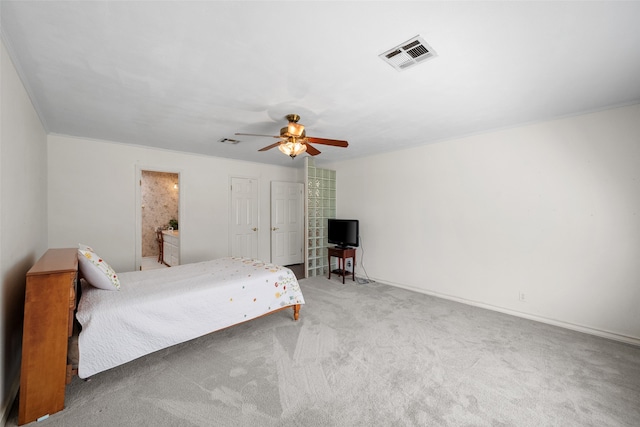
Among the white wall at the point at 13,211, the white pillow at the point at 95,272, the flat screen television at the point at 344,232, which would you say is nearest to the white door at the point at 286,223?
the flat screen television at the point at 344,232

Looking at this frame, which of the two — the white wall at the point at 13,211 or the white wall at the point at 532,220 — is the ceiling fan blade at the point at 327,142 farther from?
the white wall at the point at 13,211

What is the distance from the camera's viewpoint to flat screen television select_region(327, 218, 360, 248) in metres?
5.02

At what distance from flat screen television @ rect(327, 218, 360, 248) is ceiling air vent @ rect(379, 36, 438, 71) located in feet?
10.9

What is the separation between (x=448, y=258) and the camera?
4051 mm

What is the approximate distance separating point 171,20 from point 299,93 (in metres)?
1.12

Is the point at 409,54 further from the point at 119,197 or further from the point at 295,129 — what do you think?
the point at 119,197

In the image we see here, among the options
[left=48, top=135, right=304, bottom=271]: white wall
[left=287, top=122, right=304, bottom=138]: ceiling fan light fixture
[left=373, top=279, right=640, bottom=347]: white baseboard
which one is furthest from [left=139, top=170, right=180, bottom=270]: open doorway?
[left=373, top=279, right=640, bottom=347]: white baseboard

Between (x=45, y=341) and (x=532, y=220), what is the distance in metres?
4.75

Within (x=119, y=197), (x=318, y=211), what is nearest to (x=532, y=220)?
(x=318, y=211)

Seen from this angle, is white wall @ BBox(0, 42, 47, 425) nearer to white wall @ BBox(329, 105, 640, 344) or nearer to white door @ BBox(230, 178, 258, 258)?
white door @ BBox(230, 178, 258, 258)

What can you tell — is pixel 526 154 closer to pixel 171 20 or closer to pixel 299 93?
pixel 299 93

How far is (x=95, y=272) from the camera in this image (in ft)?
7.33

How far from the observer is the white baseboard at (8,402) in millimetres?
1641

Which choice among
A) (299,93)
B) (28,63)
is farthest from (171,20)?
(28,63)
